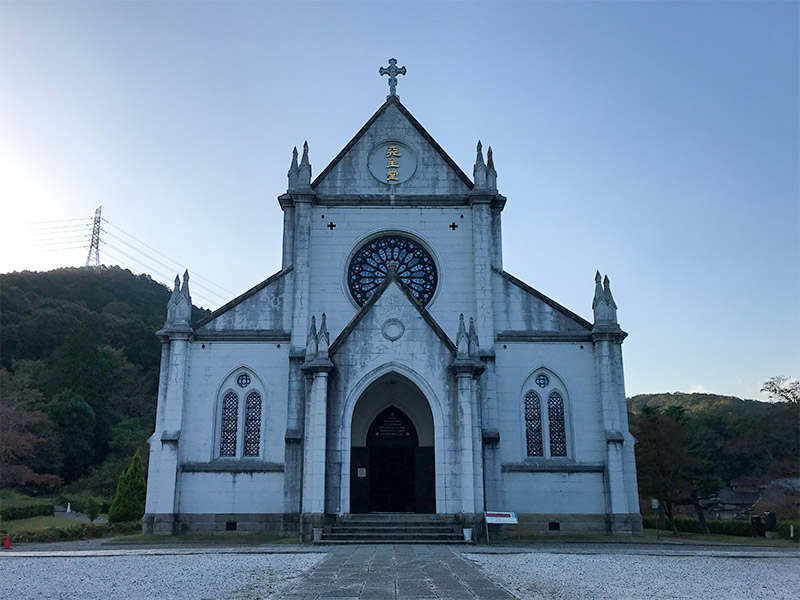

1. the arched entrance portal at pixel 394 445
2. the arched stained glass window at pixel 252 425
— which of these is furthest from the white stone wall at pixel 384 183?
the arched stained glass window at pixel 252 425

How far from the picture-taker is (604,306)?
89.4 ft

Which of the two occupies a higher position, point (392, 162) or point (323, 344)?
point (392, 162)

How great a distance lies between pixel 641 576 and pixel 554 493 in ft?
42.6

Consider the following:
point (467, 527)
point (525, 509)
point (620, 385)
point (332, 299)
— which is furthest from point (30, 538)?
point (620, 385)

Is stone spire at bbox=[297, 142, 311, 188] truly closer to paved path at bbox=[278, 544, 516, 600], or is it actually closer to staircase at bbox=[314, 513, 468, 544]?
staircase at bbox=[314, 513, 468, 544]

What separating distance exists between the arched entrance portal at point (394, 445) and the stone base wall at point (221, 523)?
3.49m

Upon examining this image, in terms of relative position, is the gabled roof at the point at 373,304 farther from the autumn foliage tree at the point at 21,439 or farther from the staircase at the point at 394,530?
the autumn foliage tree at the point at 21,439

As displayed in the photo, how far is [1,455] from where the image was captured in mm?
40000

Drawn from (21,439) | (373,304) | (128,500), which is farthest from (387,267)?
(21,439)

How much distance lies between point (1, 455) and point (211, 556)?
29902 millimetres

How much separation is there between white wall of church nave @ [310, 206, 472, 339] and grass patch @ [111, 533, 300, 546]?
801cm

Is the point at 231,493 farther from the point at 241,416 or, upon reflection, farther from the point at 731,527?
the point at 731,527

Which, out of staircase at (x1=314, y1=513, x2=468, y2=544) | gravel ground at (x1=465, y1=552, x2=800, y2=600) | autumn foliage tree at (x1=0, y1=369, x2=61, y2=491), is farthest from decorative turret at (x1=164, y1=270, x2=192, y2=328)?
autumn foliage tree at (x1=0, y1=369, x2=61, y2=491)

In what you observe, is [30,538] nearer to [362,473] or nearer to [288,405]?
[288,405]
